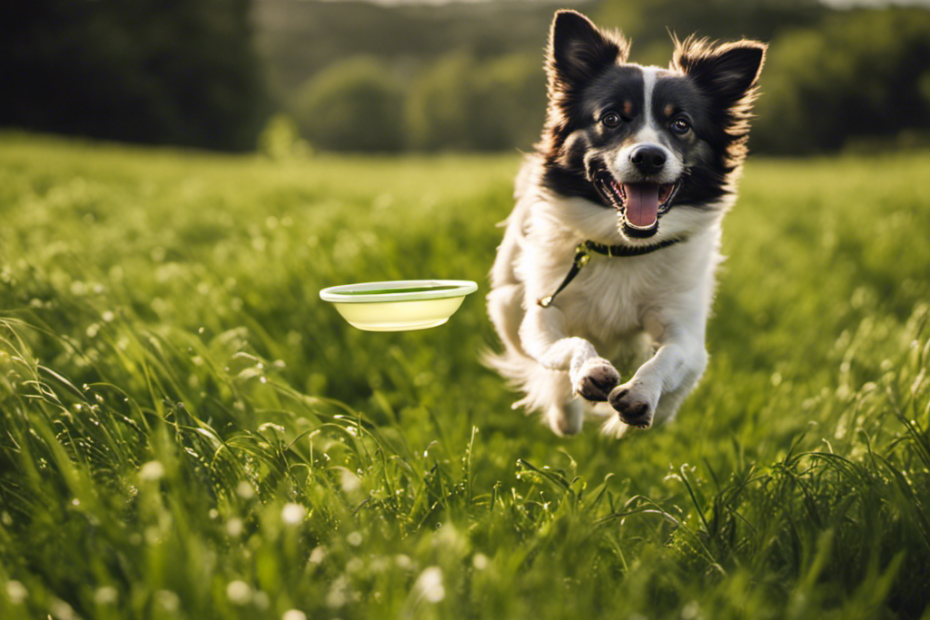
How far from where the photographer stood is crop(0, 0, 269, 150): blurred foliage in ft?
108

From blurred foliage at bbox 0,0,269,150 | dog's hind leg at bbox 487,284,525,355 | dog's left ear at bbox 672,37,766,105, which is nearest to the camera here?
dog's left ear at bbox 672,37,766,105

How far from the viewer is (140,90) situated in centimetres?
3588

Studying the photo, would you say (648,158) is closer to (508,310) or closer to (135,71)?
(508,310)

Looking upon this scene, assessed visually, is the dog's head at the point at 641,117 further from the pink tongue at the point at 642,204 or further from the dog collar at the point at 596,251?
the dog collar at the point at 596,251

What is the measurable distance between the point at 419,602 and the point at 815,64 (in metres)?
14.6

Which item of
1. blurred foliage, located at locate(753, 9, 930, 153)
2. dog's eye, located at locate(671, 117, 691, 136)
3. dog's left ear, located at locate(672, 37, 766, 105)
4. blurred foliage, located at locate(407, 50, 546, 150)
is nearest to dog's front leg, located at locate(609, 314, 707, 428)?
dog's eye, located at locate(671, 117, 691, 136)

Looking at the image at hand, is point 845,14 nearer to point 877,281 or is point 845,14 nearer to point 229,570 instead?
point 877,281

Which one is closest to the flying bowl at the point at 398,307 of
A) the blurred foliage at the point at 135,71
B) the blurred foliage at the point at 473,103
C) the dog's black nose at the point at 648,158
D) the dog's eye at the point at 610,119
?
the dog's black nose at the point at 648,158

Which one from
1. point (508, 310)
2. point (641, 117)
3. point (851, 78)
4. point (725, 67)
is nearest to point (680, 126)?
point (641, 117)

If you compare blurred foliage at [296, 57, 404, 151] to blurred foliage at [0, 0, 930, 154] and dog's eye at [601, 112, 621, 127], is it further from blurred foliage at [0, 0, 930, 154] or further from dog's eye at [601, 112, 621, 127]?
dog's eye at [601, 112, 621, 127]

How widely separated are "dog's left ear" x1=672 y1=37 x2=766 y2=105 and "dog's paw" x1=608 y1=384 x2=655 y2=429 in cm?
135

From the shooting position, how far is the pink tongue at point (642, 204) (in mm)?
2199

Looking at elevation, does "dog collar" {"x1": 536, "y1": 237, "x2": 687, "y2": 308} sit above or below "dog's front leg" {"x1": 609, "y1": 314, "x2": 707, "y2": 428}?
above

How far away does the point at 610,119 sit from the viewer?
247 cm
